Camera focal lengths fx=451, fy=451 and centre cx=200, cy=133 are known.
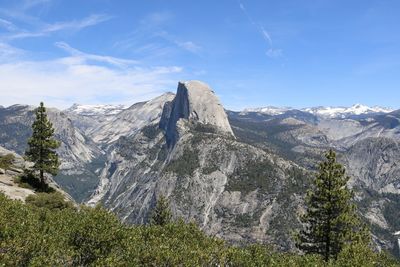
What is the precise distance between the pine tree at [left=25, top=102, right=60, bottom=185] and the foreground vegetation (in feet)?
108

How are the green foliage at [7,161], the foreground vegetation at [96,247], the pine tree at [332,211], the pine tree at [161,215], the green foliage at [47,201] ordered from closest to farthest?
the foreground vegetation at [96,247]
the pine tree at [332,211]
the green foliage at [47,201]
the green foliage at [7,161]
the pine tree at [161,215]

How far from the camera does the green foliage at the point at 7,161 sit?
8843cm

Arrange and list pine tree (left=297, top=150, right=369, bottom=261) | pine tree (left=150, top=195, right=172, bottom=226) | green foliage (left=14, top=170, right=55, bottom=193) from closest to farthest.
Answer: pine tree (left=297, top=150, right=369, bottom=261) < green foliage (left=14, top=170, right=55, bottom=193) < pine tree (left=150, top=195, right=172, bottom=226)

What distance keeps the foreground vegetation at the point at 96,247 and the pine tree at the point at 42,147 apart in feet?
108

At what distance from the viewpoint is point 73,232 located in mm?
44875

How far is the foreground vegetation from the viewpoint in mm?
36281

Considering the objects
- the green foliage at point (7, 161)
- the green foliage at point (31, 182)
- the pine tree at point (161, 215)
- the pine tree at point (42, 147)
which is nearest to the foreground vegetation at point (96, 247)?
the green foliage at point (31, 182)

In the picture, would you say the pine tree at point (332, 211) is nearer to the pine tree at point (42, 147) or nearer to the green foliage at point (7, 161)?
the pine tree at point (42, 147)

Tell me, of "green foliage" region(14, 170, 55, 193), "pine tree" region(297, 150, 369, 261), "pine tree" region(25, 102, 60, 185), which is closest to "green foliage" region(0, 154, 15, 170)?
"green foliage" region(14, 170, 55, 193)

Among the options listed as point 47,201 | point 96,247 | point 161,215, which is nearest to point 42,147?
point 47,201

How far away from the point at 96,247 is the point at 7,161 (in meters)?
56.3

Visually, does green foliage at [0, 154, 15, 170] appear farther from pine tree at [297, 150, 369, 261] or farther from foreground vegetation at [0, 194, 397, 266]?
pine tree at [297, 150, 369, 261]

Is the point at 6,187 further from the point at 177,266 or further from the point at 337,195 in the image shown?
the point at 337,195

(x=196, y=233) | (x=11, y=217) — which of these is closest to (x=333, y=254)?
(x=196, y=233)
